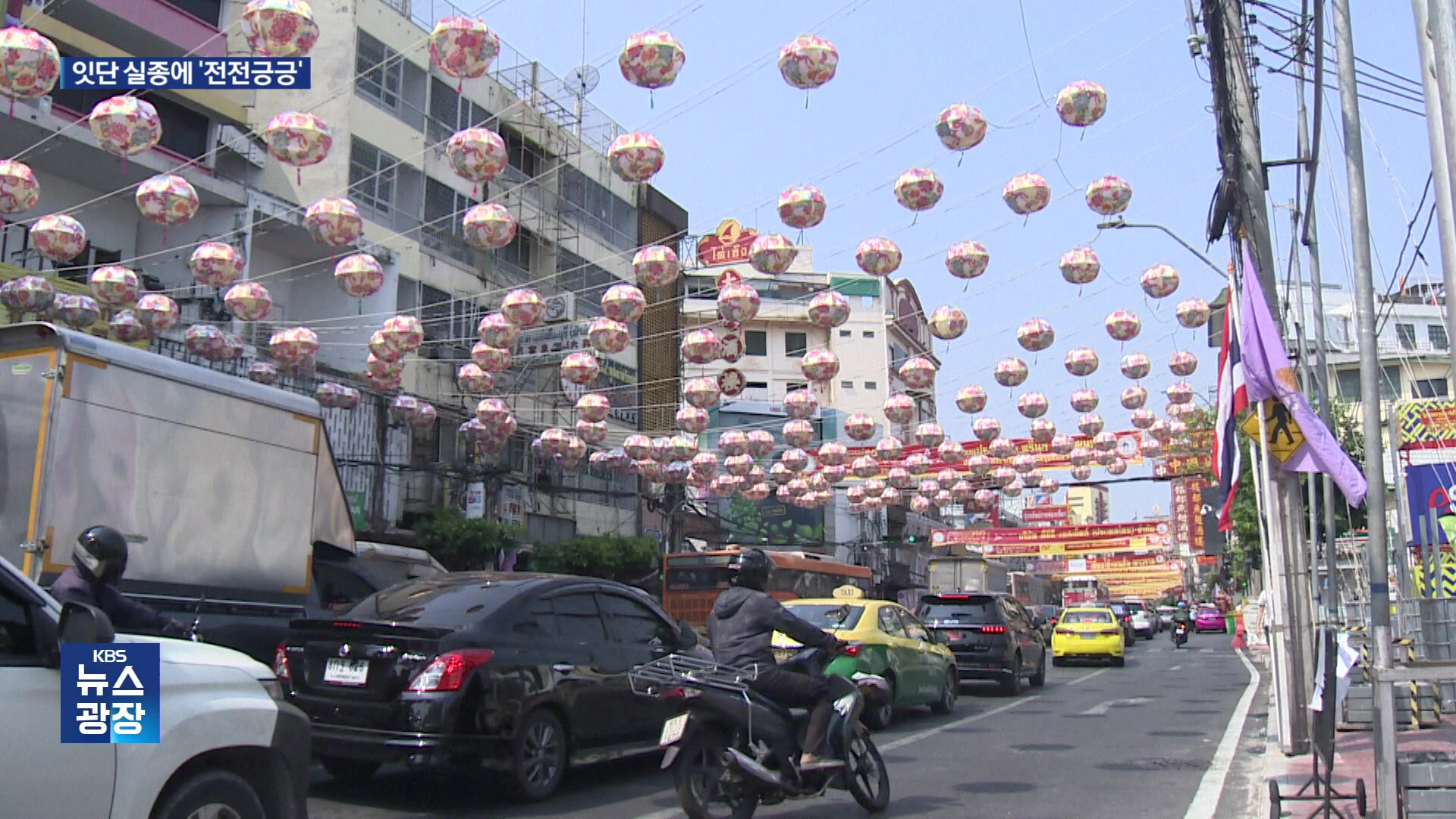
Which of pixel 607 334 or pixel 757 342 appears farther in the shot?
pixel 757 342

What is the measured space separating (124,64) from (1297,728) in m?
13.1

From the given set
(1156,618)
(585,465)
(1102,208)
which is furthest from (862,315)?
(1102,208)

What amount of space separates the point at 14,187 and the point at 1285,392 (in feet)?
44.0

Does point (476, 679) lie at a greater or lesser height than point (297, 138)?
lesser

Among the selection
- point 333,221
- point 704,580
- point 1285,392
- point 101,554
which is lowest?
point 704,580

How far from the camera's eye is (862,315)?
62938mm

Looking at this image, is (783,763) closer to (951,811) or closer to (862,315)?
(951,811)

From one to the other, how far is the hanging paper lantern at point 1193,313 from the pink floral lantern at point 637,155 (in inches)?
388

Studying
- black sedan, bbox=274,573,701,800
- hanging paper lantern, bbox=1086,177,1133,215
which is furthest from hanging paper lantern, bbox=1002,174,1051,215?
black sedan, bbox=274,573,701,800

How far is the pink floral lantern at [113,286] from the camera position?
597 inches

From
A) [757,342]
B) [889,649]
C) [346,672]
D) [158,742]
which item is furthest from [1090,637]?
[757,342]

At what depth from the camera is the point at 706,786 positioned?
659 centimetres

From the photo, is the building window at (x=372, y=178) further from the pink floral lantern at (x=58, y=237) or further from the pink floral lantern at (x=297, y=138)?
the pink floral lantern at (x=297, y=138)

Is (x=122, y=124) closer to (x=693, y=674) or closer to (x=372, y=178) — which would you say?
(x=693, y=674)
